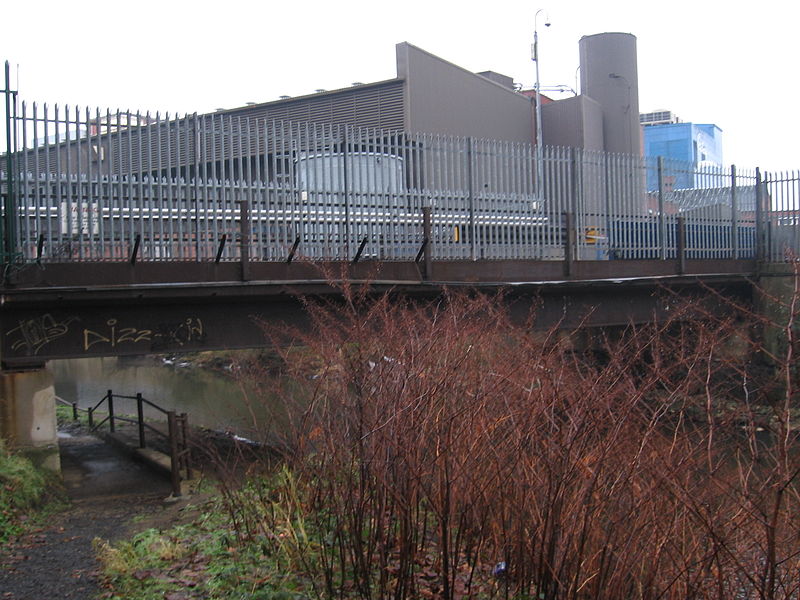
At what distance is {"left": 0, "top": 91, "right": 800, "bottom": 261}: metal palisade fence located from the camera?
10.6 meters

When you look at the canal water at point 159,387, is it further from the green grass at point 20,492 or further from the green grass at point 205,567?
the green grass at point 205,567

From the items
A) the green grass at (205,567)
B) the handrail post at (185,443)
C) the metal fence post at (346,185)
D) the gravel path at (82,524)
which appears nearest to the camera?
the green grass at (205,567)

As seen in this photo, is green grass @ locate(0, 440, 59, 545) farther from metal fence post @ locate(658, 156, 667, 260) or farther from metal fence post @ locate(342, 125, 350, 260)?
metal fence post @ locate(658, 156, 667, 260)

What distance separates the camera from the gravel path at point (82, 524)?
6672 millimetres

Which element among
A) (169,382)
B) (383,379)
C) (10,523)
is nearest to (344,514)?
(383,379)

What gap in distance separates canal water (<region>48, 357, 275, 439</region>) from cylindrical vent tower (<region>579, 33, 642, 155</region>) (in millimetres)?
18497

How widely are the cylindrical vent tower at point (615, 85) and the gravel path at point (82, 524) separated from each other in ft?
84.9

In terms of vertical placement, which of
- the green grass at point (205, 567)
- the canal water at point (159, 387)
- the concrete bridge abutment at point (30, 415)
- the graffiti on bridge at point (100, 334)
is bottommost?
the canal water at point (159, 387)

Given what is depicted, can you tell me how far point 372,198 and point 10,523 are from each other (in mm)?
7226

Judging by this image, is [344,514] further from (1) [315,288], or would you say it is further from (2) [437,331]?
(1) [315,288]

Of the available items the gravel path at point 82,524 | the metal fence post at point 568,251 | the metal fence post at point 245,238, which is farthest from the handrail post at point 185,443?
the metal fence post at point 568,251

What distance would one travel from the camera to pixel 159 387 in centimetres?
3047

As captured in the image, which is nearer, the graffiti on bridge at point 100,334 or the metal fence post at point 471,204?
the graffiti on bridge at point 100,334

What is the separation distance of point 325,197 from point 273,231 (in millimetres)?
1037
